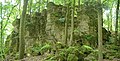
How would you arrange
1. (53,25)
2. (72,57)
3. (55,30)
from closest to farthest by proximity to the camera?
1. (72,57)
2. (55,30)
3. (53,25)

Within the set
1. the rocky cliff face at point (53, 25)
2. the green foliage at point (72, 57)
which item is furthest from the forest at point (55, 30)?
the green foliage at point (72, 57)

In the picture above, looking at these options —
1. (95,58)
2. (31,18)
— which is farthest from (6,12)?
(95,58)

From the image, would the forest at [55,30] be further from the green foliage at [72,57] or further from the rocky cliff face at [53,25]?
the green foliage at [72,57]

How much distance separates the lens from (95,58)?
11.4 m

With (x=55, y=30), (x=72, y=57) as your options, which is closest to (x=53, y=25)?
(x=55, y=30)

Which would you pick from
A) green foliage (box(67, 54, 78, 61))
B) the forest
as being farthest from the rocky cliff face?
green foliage (box(67, 54, 78, 61))

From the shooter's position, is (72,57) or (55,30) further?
(55,30)

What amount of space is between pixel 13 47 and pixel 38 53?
6010 millimetres

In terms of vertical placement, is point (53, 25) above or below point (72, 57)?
above

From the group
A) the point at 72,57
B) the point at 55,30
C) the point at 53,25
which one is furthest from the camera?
the point at 53,25

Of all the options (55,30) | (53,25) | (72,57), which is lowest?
(72,57)

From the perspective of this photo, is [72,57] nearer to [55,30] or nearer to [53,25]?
[55,30]

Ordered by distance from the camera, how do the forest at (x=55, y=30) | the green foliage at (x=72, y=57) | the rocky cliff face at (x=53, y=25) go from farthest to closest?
the rocky cliff face at (x=53, y=25), the forest at (x=55, y=30), the green foliage at (x=72, y=57)

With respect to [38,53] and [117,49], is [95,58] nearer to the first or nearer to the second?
A: [117,49]
